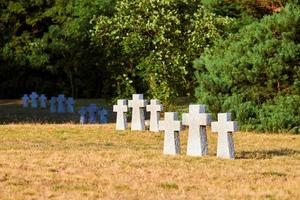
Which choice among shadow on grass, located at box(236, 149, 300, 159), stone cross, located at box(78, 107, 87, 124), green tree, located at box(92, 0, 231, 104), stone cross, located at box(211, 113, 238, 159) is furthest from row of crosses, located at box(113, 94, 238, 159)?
stone cross, located at box(78, 107, 87, 124)

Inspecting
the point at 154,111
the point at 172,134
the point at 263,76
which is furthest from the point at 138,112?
the point at 172,134

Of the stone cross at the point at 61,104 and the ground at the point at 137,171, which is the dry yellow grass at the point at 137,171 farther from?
the stone cross at the point at 61,104

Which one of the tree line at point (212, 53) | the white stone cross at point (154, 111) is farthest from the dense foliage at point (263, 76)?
the white stone cross at point (154, 111)

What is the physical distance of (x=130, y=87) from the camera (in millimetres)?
32438

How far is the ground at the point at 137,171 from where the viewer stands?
11.8 metres

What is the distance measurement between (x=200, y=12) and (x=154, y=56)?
2569mm

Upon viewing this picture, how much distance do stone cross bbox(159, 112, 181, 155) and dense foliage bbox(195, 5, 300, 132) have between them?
8508 millimetres

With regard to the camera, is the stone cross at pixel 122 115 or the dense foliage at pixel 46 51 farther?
the dense foliage at pixel 46 51

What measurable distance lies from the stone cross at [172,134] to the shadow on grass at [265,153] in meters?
1.34

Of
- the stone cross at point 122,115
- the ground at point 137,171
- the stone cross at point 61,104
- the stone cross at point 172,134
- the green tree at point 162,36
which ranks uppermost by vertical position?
the green tree at point 162,36

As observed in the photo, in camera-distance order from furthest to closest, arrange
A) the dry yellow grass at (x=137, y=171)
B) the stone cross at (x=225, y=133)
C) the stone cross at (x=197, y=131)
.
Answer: the stone cross at (x=197, y=131) < the stone cross at (x=225, y=133) < the dry yellow grass at (x=137, y=171)

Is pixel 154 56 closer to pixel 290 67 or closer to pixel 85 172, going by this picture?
pixel 290 67

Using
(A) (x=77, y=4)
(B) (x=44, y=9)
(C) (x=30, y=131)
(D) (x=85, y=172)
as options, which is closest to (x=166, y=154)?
(D) (x=85, y=172)

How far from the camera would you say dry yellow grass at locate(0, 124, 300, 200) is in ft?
38.6
